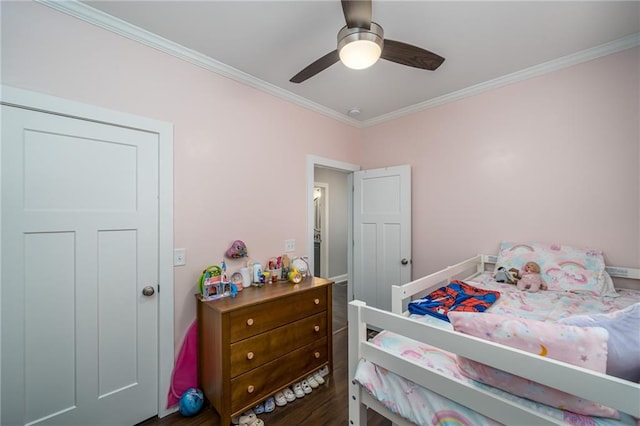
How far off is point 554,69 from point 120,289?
11.8 ft

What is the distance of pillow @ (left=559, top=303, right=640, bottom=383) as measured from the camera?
0.80m

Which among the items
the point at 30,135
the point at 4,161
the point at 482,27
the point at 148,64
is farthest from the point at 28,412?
the point at 482,27

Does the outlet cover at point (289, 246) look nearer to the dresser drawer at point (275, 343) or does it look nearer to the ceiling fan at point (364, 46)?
the dresser drawer at point (275, 343)

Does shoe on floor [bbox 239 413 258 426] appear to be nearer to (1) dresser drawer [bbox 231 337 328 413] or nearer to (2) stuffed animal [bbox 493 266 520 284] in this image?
(1) dresser drawer [bbox 231 337 328 413]

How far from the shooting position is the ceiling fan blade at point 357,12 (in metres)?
1.18

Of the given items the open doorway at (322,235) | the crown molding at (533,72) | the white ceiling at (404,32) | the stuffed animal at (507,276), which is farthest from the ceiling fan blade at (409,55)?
the open doorway at (322,235)

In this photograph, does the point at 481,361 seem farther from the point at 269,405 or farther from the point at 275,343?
the point at 269,405

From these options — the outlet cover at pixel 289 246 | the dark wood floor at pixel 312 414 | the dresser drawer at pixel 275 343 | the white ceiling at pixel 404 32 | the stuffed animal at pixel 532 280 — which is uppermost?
the white ceiling at pixel 404 32

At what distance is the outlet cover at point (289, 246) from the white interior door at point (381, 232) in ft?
3.32

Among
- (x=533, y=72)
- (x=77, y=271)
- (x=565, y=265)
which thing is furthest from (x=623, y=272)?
(x=77, y=271)

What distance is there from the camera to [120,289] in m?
1.67

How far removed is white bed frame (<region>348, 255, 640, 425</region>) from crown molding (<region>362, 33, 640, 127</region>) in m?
2.38

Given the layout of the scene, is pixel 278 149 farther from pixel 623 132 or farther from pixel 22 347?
pixel 623 132

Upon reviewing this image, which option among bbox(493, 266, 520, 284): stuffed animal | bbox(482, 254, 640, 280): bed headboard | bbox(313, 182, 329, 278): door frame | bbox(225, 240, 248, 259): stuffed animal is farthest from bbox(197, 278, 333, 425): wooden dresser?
bbox(313, 182, 329, 278): door frame
